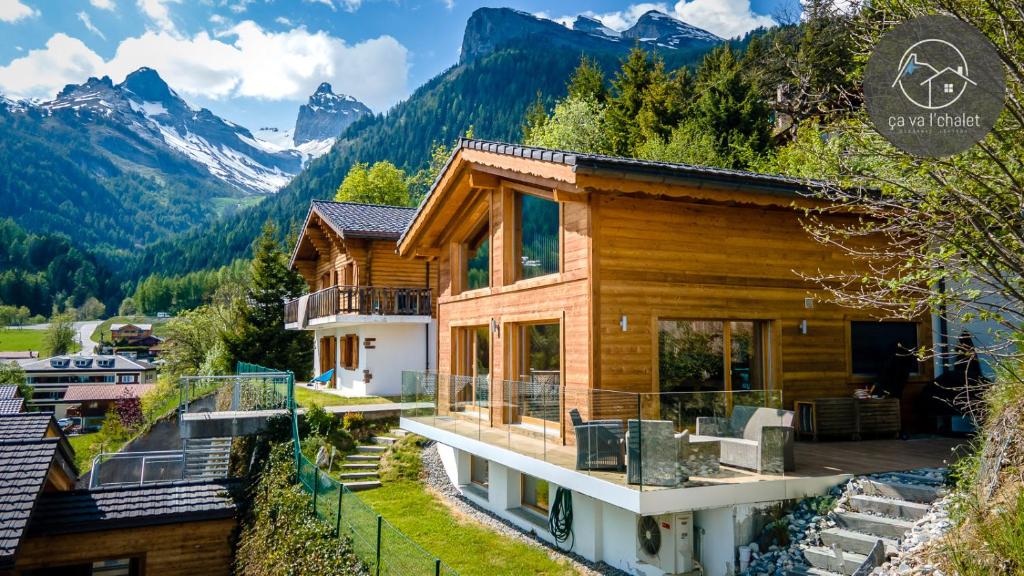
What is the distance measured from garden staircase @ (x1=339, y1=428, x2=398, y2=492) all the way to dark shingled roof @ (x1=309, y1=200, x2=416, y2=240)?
8340 millimetres

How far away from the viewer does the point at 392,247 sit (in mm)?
25062

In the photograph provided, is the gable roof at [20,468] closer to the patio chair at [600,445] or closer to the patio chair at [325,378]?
the patio chair at [600,445]

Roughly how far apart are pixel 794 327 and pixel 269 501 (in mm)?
10308

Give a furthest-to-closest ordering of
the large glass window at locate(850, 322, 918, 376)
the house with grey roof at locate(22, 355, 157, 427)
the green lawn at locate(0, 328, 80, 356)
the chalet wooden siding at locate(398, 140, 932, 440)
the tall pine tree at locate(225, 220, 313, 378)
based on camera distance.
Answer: the green lawn at locate(0, 328, 80, 356)
the house with grey roof at locate(22, 355, 157, 427)
the tall pine tree at locate(225, 220, 313, 378)
the large glass window at locate(850, 322, 918, 376)
the chalet wooden siding at locate(398, 140, 932, 440)

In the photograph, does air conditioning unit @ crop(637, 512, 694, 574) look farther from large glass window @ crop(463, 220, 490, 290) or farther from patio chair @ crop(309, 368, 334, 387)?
patio chair @ crop(309, 368, 334, 387)

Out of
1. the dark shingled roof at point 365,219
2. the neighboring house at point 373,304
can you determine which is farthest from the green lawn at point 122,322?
the neighboring house at point 373,304

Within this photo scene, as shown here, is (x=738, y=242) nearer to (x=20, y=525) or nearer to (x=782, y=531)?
(x=782, y=531)

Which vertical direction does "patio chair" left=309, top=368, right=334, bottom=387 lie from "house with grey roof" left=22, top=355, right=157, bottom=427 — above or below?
above

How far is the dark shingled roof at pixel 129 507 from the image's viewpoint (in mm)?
12625

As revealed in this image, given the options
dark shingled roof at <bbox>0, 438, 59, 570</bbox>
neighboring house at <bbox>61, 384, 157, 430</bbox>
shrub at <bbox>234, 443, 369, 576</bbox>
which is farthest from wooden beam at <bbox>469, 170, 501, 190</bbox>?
neighboring house at <bbox>61, 384, 157, 430</bbox>

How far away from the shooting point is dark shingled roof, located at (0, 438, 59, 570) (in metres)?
9.55

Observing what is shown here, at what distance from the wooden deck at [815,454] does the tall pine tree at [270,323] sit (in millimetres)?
23812

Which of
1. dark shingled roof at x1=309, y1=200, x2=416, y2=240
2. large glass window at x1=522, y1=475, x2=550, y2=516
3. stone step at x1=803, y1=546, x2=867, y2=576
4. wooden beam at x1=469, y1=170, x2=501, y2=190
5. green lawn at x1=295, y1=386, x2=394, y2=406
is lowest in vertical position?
large glass window at x1=522, y1=475, x2=550, y2=516

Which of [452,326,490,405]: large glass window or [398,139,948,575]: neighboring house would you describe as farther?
[452,326,490,405]: large glass window
